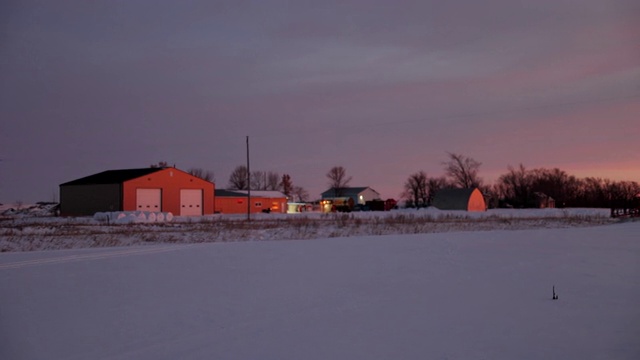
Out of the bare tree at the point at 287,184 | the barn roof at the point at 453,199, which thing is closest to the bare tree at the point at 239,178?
the bare tree at the point at 287,184

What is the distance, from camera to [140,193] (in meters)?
62.2

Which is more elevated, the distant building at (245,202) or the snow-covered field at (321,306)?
the distant building at (245,202)

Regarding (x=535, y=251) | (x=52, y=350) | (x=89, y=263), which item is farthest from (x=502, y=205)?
(x=52, y=350)

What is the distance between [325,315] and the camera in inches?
394

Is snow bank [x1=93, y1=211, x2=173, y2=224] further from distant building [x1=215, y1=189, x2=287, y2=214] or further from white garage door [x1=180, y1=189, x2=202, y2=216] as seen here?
distant building [x1=215, y1=189, x2=287, y2=214]

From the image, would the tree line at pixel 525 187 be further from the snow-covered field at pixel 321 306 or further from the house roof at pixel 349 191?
the snow-covered field at pixel 321 306

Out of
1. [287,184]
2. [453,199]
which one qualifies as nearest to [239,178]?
[287,184]

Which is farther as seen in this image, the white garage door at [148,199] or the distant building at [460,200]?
the distant building at [460,200]

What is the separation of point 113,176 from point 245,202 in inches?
697

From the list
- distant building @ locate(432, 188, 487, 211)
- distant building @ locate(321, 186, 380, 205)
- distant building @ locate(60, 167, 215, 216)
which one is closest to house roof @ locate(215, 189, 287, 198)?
distant building @ locate(60, 167, 215, 216)

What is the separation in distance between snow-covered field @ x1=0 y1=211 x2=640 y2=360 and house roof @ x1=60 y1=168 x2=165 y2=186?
47.5 metres

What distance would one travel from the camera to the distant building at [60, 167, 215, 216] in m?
61.2

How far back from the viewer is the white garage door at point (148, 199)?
2443 inches

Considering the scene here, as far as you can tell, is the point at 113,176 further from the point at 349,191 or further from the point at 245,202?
the point at 349,191
